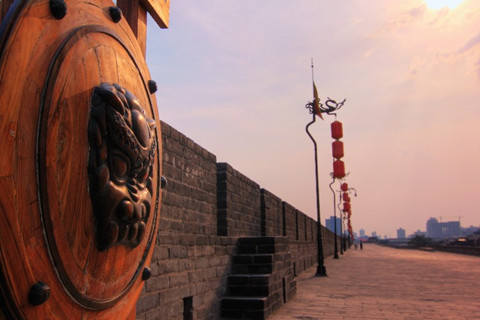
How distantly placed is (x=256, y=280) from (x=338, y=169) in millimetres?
11708

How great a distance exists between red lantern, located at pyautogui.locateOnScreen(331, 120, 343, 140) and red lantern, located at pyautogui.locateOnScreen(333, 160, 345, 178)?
1.25 m

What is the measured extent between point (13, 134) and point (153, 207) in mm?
709

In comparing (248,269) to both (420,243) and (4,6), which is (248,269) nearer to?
(4,6)

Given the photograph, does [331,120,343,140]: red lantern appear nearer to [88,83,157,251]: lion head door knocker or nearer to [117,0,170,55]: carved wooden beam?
[117,0,170,55]: carved wooden beam

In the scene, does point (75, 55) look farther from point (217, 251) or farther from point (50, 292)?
point (217, 251)

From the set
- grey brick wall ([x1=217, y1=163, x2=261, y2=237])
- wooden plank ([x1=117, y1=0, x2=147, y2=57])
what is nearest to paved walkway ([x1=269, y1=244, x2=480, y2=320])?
grey brick wall ([x1=217, y1=163, x2=261, y2=237])

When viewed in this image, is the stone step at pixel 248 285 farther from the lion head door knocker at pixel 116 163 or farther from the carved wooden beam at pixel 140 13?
the lion head door knocker at pixel 116 163

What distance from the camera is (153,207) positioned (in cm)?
157

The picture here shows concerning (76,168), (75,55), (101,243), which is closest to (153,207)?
(101,243)

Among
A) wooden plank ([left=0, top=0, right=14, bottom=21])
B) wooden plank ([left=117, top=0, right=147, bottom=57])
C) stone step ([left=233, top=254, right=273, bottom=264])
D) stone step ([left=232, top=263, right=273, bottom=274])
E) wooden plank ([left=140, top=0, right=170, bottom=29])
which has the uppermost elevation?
wooden plank ([left=140, top=0, right=170, bottom=29])

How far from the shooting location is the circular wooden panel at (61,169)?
0.93m

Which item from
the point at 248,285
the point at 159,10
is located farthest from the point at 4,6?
the point at 248,285

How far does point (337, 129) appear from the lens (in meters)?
16.3

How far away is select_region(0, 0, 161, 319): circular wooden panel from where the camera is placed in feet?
3.06
